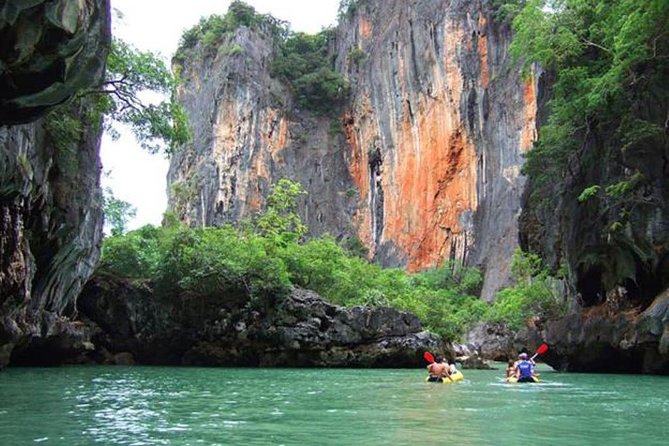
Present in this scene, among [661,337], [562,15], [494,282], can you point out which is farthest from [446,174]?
[661,337]

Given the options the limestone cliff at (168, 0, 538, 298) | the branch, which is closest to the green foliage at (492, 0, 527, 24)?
the limestone cliff at (168, 0, 538, 298)

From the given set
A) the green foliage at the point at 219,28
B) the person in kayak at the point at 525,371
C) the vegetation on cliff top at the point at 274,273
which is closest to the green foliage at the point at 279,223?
the vegetation on cliff top at the point at 274,273

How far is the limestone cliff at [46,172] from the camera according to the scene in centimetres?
985

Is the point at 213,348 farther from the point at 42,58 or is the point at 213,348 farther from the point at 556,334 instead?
the point at 42,58

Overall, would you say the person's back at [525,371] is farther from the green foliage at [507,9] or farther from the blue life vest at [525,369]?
the green foliage at [507,9]

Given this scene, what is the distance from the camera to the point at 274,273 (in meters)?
30.1

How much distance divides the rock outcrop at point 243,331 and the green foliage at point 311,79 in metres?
43.7

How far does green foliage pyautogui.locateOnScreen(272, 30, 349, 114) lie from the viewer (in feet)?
234

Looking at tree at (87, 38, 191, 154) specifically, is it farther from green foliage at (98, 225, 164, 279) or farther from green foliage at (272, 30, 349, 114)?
green foliage at (272, 30, 349, 114)

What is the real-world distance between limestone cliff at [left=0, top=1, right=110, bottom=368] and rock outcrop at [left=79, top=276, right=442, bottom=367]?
363cm

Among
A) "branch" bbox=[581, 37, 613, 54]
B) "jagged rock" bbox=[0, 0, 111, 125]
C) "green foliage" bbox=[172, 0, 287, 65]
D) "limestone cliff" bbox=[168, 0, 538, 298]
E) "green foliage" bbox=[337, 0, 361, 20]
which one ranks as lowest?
"jagged rock" bbox=[0, 0, 111, 125]

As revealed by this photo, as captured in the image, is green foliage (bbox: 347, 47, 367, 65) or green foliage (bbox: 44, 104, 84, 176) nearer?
green foliage (bbox: 44, 104, 84, 176)

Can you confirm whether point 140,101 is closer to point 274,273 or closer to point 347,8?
point 274,273

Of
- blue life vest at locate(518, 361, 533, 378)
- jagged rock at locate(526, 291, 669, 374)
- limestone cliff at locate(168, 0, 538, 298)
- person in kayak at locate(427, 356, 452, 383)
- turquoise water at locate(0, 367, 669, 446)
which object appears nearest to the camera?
turquoise water at locate(0, 367, 669, 446)
